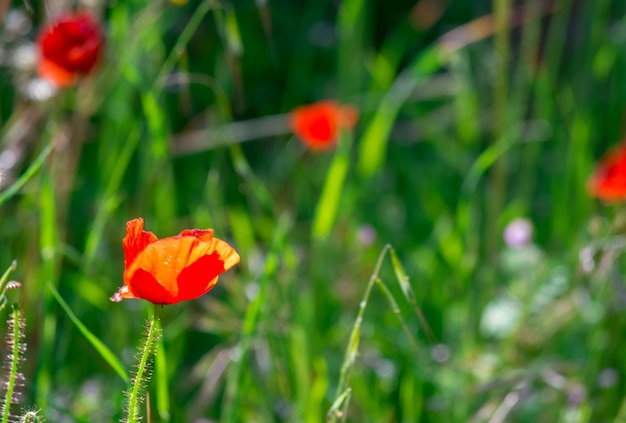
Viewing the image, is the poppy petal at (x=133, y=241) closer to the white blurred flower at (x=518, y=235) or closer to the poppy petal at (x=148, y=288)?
the poppy petal at (x=148, y=288)

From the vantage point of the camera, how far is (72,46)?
4.90 ft

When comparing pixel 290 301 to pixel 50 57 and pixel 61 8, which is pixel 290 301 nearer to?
pixel 50 57

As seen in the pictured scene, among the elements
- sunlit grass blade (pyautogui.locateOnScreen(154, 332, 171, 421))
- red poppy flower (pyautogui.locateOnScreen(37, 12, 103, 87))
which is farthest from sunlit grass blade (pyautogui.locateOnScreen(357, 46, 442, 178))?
sunlit grass blade (pyautogui.locateOnScreen(154, 332, 171, 421))

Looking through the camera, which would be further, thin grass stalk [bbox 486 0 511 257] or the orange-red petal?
the orange-red petal

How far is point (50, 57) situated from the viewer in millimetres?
1537

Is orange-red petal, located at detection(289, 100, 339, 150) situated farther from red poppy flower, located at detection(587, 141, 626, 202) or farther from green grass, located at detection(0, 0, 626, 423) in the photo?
red poppy flower, located at detection(587, 141, 626, 202)

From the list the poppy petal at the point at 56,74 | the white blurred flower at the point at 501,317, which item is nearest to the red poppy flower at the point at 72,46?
the poppy petal at the point at 56,74

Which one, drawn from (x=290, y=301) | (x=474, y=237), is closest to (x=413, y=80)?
(x=474, y=237)

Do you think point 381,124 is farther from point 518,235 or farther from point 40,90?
point 40,90

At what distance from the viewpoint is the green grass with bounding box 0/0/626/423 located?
1.40 m

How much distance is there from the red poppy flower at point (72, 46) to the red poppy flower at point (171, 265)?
730 mm

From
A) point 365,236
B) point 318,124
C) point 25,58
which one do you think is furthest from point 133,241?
point 318,124

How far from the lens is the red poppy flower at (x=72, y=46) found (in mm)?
1505

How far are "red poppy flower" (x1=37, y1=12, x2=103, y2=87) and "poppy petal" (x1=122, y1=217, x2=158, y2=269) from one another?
711 mm
